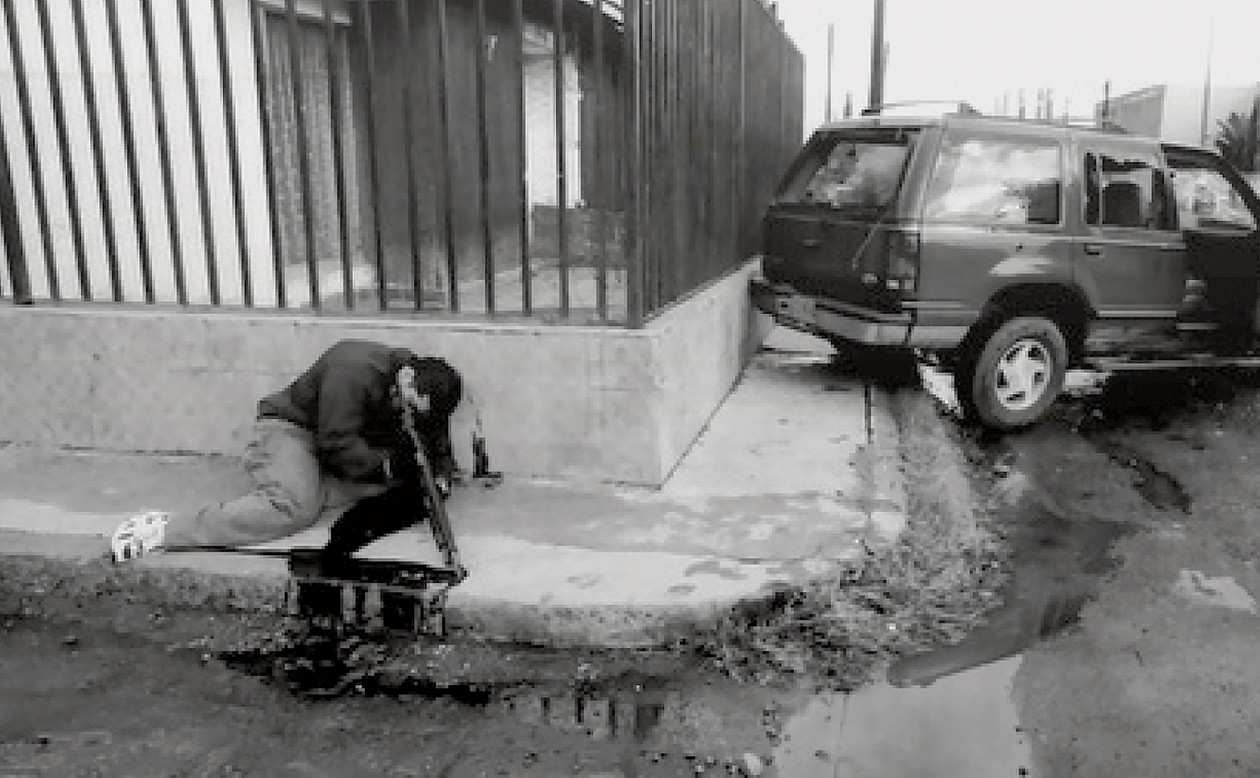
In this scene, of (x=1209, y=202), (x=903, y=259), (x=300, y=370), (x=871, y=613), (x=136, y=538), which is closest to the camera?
(x=871, y=613)

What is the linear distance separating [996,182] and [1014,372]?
1264 mm

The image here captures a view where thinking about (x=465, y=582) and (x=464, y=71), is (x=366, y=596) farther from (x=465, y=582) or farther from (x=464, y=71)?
(x=464, y=71)

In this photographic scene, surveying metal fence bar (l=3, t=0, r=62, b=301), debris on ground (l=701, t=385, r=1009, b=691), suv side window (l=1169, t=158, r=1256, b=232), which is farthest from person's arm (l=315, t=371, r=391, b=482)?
suv side window (l=1169, t=158, r=1256, b=232)

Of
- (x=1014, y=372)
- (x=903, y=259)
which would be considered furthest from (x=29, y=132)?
(x=1014, y=372)

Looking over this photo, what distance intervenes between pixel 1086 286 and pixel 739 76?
9.81 feet

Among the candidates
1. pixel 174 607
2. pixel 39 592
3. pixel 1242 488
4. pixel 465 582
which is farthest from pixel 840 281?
pixel 39 592

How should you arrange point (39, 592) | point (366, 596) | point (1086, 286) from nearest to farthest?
point (366, 596), point (39, 592), point (1086, 286)

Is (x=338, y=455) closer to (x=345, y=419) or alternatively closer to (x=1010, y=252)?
(x=345, y=419)

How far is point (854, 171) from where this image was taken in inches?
257

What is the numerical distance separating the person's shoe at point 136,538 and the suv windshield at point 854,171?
4.55 meters

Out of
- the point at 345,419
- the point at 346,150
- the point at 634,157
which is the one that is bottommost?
the point at 345,419

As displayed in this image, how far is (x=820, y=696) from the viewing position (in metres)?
3.24

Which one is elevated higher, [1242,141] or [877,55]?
[877,55]

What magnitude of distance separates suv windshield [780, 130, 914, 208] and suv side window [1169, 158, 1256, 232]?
242cm
